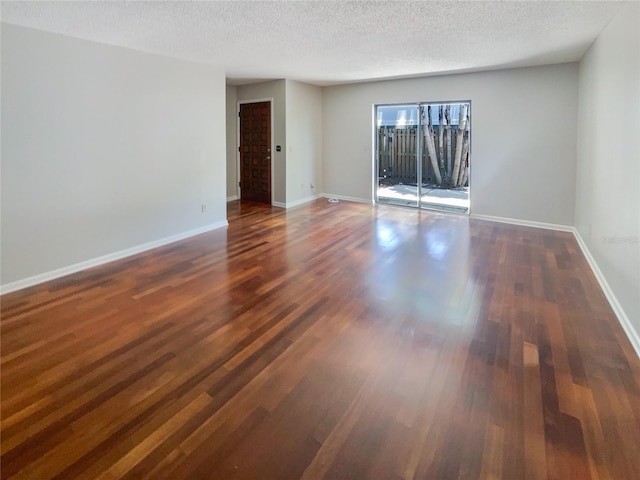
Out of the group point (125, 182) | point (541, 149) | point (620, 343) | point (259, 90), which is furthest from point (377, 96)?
point (620, 343)

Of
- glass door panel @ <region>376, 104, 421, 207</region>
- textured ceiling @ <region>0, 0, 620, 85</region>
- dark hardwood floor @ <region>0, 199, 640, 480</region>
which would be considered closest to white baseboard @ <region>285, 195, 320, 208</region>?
glass door panel @ <region>376, 104, 421, 207</region>

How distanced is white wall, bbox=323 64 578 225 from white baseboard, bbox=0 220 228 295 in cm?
Answer: 448

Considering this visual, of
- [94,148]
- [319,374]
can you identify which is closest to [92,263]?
[94,148]

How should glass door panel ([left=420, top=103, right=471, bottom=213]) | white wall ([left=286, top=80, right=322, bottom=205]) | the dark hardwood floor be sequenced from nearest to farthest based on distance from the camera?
the dark hardwood floor < glass door panel ([left=420, top=103, right=471, bottom=213]) < white wall ([left=286, top=80, right=322, bottom=205])

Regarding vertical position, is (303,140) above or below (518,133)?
above

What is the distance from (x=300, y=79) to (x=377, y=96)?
1.55 metres

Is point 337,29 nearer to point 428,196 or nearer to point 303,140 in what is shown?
point 303,140

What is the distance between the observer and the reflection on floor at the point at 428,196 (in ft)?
24.2

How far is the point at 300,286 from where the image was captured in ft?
11.8

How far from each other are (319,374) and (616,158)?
3080 millimetres

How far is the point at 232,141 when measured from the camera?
26.5 ft

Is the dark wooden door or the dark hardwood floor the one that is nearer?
the dark hardwood floor

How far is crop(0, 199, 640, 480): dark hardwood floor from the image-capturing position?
165cm

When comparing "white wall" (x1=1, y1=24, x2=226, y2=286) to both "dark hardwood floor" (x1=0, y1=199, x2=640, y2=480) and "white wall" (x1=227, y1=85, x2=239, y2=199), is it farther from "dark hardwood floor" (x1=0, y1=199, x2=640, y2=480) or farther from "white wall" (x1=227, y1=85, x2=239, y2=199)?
"white wall" (x1=227, y1=85, x2=239, y2=199)
